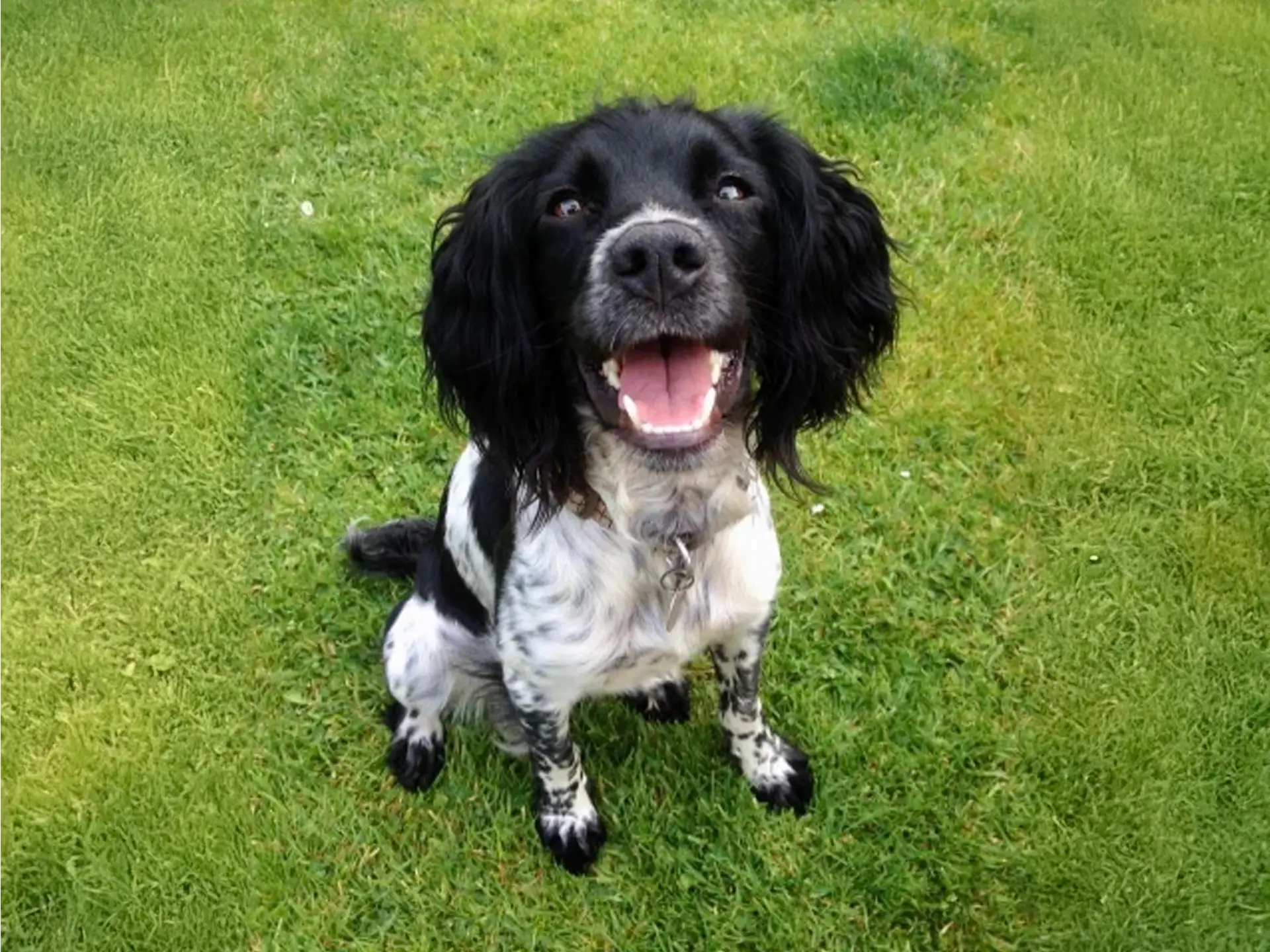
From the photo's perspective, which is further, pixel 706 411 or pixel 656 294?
pixel 706 411

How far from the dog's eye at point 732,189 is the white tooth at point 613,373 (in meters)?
0.37

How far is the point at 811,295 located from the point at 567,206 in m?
0.52

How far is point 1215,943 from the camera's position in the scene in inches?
114

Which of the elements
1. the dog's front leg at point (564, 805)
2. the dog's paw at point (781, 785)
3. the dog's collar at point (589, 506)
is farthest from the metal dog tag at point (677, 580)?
the dog's paw at point (781, 785)

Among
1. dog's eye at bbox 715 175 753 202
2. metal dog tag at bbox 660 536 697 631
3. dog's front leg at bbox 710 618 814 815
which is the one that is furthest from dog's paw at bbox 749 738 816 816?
dog's eye at bbox 715 175 753 202

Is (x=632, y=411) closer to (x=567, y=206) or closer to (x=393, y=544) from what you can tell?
(x=567, y=206)

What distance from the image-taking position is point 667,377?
2.29 m

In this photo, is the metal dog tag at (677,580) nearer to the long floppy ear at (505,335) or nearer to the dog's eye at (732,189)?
the long floppy ear at (505,335)

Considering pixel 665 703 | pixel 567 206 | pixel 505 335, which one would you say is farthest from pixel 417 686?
pixel 567 206

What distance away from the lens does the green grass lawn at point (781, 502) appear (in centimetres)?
308

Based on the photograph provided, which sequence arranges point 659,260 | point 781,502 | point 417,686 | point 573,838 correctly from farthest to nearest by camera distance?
point 781,502 → point 417,686 → point 573,838 → point 659,260

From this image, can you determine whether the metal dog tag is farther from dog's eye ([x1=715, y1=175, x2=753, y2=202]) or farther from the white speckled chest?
dog's eye ([x1=715, y1=175, x2=753, y2=202])

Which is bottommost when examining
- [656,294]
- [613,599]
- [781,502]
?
[781,502]

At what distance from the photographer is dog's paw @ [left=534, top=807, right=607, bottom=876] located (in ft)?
10.1
